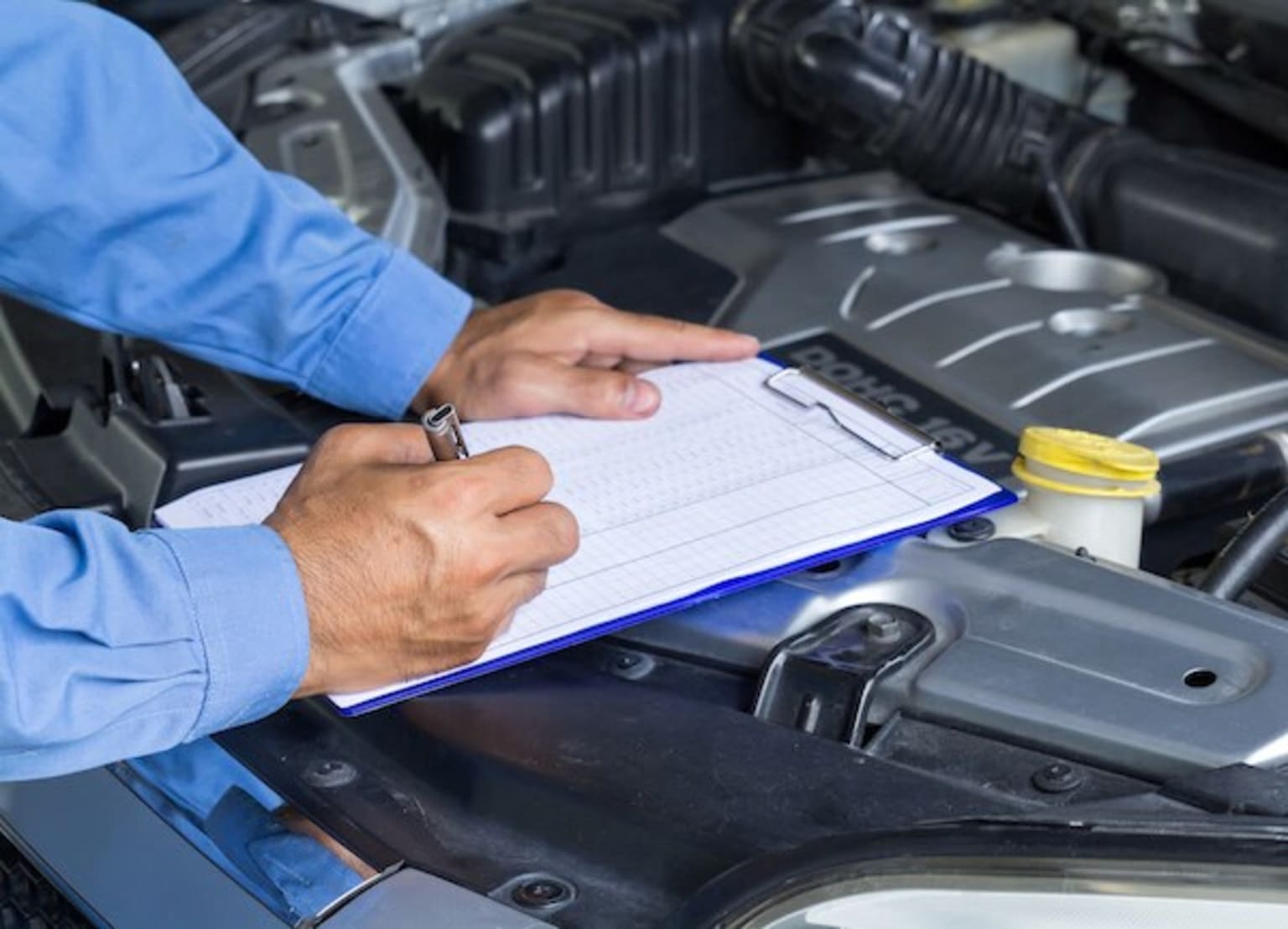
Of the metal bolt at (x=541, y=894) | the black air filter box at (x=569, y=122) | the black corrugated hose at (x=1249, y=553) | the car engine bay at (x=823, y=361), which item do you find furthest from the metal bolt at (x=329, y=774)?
the black air filter box at (x=569, y=122)

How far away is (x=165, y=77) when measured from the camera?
161 centimetres

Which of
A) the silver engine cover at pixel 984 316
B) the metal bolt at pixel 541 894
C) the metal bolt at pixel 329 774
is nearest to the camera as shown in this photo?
the metal bolt at pixel 541 894

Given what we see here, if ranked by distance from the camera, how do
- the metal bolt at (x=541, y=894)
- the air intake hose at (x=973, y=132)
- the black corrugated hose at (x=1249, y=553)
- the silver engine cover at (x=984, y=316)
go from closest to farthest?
the metal bolt at (x=541, y=894)
the black corrugated hose at (x=1249, y=553)
the silver engine cover at (x=984, y=316)
the air intake hose at (x=973, y=132)

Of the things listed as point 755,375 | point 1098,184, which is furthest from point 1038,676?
point 1098,184

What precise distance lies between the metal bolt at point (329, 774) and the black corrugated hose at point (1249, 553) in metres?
0.54

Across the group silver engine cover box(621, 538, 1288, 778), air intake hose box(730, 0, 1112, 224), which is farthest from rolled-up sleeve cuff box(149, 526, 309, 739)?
air intake hose box(730, 0, 1112, 224)

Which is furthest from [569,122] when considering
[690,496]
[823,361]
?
[690,496]

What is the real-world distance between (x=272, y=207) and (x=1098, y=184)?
2.54 feet

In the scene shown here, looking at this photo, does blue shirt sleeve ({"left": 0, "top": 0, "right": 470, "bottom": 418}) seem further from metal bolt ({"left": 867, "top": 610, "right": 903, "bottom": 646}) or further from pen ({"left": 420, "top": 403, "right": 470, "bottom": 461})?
metal bolt ({"left": 867, "top": 610, "right": 903, "bottom": 646})

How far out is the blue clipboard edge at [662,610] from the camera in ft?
4.05

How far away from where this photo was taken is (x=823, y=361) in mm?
1725

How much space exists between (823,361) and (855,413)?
0.24m

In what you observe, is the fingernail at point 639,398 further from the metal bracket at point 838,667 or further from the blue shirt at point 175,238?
the metal bracket at point 838,667

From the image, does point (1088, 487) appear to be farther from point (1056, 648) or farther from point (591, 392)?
point (591, 392)
